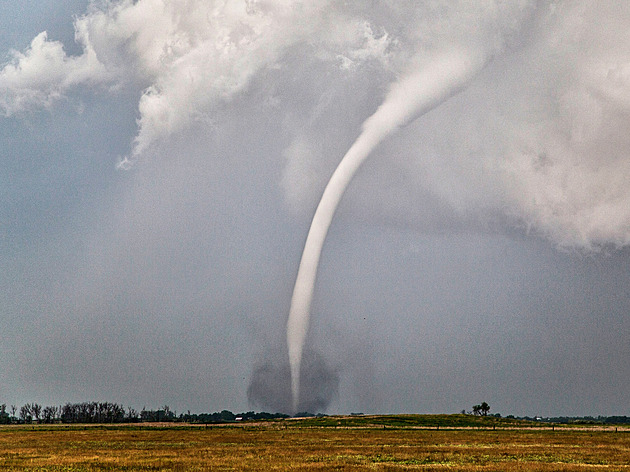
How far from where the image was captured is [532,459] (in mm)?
56844

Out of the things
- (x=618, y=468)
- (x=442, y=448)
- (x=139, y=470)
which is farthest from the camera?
(x=442, y=448)

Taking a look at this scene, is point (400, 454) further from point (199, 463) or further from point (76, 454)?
point (76, 454)

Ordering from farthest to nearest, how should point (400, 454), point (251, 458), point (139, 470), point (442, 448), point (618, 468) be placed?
point (442, 448)
point (400, 454)
point (251, 458)
point (618, 468)
point (139, 470)

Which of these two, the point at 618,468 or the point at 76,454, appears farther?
the point at 76,454

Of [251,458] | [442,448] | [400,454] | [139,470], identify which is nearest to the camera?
[139,470]

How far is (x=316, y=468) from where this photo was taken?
1874 inches

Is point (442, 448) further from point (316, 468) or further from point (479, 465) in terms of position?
point (316, 468)

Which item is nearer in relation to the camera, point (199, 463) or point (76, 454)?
point (199, 463)

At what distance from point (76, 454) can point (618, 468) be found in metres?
52.7

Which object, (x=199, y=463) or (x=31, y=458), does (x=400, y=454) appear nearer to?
(x=199, y=463)

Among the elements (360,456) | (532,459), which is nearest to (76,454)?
(360,456)

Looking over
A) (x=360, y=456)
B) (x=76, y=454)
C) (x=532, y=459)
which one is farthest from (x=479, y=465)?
(x=76, y=454)

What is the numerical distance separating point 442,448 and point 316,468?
28226 millimetres

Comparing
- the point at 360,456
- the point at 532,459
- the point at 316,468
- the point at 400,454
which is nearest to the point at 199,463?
the point at 316,468
